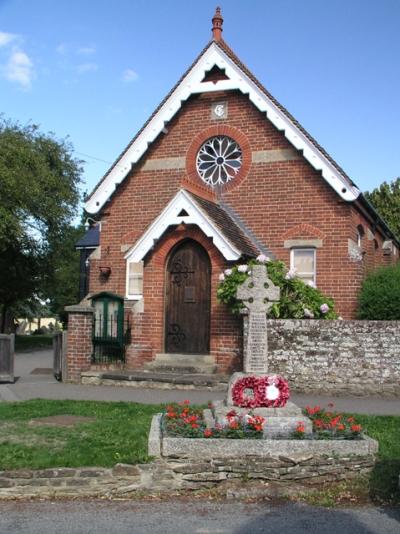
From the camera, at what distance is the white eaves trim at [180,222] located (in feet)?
51.1

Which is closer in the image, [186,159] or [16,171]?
[186,159]

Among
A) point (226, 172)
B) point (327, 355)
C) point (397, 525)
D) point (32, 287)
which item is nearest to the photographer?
point (397, 525)

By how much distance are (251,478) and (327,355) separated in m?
7.08

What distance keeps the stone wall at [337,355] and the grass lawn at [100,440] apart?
116 inches

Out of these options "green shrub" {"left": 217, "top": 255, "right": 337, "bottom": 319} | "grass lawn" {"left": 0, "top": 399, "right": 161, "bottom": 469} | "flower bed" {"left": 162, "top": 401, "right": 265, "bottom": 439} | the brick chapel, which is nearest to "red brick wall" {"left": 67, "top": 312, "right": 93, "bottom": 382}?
the brick chapel

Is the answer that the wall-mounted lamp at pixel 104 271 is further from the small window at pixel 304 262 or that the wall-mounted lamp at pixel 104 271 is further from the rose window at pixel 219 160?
the small window at pixel 304 262

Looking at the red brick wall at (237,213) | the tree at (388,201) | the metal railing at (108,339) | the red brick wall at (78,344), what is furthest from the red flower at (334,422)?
the tree at (388,201)

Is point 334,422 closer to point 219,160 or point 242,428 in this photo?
point 242,428

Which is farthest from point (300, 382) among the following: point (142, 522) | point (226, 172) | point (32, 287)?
point (32, 287)

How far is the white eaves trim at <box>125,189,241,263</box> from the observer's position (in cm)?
1557

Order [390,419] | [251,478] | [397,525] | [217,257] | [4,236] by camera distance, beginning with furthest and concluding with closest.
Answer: [4,236] → [217,257] → [390,419] → [251,478] → [397,525]

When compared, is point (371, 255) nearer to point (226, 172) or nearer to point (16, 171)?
point (226, 172)

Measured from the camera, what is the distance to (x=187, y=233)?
16516mm

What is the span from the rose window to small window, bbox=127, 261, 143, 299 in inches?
123
